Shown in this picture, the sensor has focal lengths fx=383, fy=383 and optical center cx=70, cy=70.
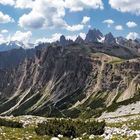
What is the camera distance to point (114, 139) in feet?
64.8

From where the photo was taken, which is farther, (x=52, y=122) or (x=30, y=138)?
(x=52, y=122)

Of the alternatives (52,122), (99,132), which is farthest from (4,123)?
(99,132)

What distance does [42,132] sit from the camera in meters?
33.6

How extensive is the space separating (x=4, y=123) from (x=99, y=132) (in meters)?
17.0

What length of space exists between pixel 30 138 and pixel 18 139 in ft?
3.68

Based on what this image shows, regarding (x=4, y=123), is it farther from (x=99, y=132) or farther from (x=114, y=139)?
(x=114, y=139)

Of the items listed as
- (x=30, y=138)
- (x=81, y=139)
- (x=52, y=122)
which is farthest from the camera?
(x=52, y=122)

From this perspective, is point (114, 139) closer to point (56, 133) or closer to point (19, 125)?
point (56, 133)

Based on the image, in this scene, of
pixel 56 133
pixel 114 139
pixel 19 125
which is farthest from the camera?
pixel 19 125

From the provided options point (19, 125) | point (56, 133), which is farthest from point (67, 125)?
point (19, 125)

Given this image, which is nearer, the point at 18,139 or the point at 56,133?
the point at 18,139

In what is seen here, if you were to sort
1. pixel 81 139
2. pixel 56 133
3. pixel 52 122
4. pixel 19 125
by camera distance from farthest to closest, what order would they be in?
1. pixel 19 125
2. pixel 52 122
3. pixel 56 133
4. pixel 81 139

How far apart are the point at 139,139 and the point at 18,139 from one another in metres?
10.8

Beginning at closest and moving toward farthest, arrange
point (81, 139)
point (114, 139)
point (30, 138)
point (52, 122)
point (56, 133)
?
point (114, 139)
point (81, 139)
point (30, 138)
point (56, 133)
point (52, 122)
